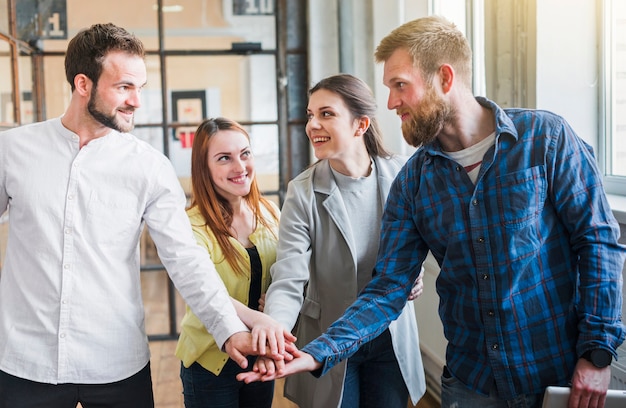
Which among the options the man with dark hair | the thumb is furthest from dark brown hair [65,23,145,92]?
the thumb

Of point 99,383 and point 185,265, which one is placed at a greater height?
point 185,265

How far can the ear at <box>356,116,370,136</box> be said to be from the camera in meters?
2.17

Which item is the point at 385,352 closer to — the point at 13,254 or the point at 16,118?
the point at 13,254

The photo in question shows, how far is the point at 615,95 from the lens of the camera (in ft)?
7.73

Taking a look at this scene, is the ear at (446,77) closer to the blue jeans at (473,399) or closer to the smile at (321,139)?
the smile at (321,139)

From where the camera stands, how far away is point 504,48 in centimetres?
238

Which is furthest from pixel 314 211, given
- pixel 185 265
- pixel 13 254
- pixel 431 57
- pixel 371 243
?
pixel 13 254

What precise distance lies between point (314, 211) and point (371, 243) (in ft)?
0.64

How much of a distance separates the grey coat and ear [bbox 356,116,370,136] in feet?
0.37

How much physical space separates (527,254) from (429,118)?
0.38 m

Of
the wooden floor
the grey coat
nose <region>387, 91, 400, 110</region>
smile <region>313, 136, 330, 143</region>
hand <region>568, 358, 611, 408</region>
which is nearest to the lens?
hand <region>568, 358, 611, 408</region>

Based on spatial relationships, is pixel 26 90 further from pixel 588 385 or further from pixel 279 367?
pixel 588 385

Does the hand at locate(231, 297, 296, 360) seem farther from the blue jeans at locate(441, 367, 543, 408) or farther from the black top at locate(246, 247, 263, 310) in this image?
the blue jeans at locate(441, 367, 543, 408)

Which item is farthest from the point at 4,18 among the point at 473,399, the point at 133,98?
the point at 473,399
